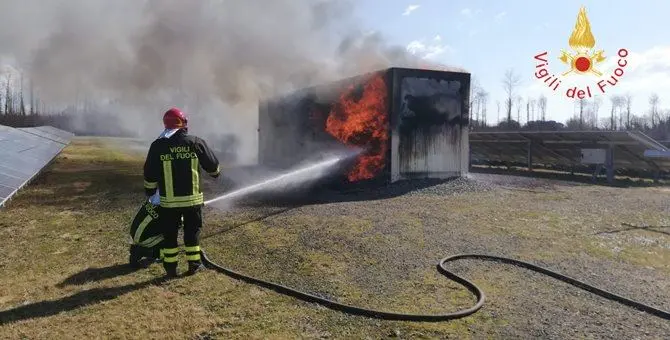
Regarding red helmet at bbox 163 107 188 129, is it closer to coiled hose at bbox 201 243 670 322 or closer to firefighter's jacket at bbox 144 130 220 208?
firefighter's jacket at bbox 144 130 220 208

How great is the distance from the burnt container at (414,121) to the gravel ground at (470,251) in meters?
2.04

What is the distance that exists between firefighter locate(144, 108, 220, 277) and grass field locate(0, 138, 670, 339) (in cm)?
40

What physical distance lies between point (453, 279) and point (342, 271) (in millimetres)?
1383

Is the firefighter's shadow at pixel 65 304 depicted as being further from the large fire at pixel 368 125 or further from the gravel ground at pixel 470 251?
the large fire at pixel 368 125

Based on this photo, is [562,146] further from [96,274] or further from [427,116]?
[96,274]

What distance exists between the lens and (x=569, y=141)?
18.7 metres

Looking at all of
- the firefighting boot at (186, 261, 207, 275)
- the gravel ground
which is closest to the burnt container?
the gravel ground

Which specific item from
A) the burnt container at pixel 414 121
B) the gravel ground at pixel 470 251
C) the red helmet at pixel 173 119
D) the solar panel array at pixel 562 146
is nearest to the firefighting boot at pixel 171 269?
the gravel ground at pixel 470 251

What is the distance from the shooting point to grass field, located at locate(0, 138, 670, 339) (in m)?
4.20

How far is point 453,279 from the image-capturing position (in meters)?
5.50

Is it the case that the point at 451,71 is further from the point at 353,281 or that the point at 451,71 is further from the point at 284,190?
the point at 353,281

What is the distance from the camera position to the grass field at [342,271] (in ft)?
13.8

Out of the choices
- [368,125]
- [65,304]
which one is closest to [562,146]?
[368,125]

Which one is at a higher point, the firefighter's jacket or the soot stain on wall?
the soot stain on wall
